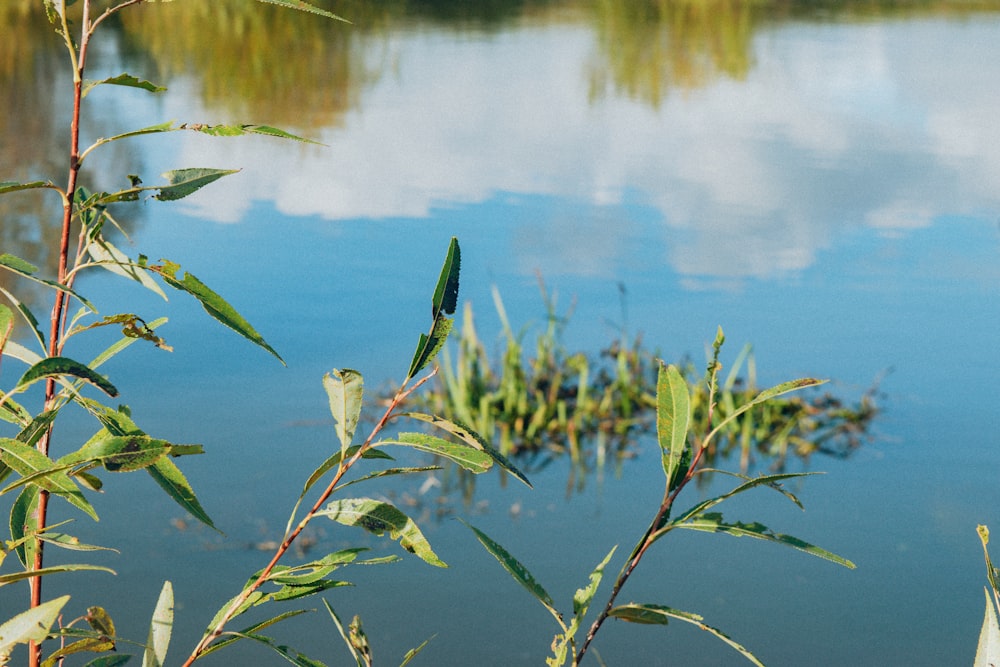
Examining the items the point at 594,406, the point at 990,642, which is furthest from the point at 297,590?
the point at 594,406

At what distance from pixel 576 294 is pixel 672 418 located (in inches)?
111

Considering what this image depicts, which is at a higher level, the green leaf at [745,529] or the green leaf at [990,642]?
the green leaf at [745,529]

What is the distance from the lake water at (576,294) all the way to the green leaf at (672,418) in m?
1.20

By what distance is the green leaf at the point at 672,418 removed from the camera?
720 mm

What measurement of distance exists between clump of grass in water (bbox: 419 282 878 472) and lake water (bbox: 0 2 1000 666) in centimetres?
8

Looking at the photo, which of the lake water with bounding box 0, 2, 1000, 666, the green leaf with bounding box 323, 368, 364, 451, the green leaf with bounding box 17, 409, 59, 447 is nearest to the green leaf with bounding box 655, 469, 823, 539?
the green leaf with bounding box 323, 368, 364, 451

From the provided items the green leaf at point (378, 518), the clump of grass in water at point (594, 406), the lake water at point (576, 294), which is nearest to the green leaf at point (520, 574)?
the green leaf at point (378, 518)

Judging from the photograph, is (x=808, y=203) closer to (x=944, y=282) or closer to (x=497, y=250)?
(x=944, y=282)

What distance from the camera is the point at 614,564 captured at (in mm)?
2098

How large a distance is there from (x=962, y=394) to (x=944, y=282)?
105 cm

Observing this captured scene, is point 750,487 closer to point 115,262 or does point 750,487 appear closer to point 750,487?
point 750,487

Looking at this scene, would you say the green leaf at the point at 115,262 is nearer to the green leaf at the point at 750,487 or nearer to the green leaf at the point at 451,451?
the green leaf at the point at 451,451

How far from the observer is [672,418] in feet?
2.40

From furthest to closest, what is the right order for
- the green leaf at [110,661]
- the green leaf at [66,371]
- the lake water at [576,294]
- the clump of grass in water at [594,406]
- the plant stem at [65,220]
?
the clump of grass in water at [594,406]
the lake water at [576,294]
the green leaf at [110,661]
the plant stem at [65,220]
the green leaf at [66,371]
